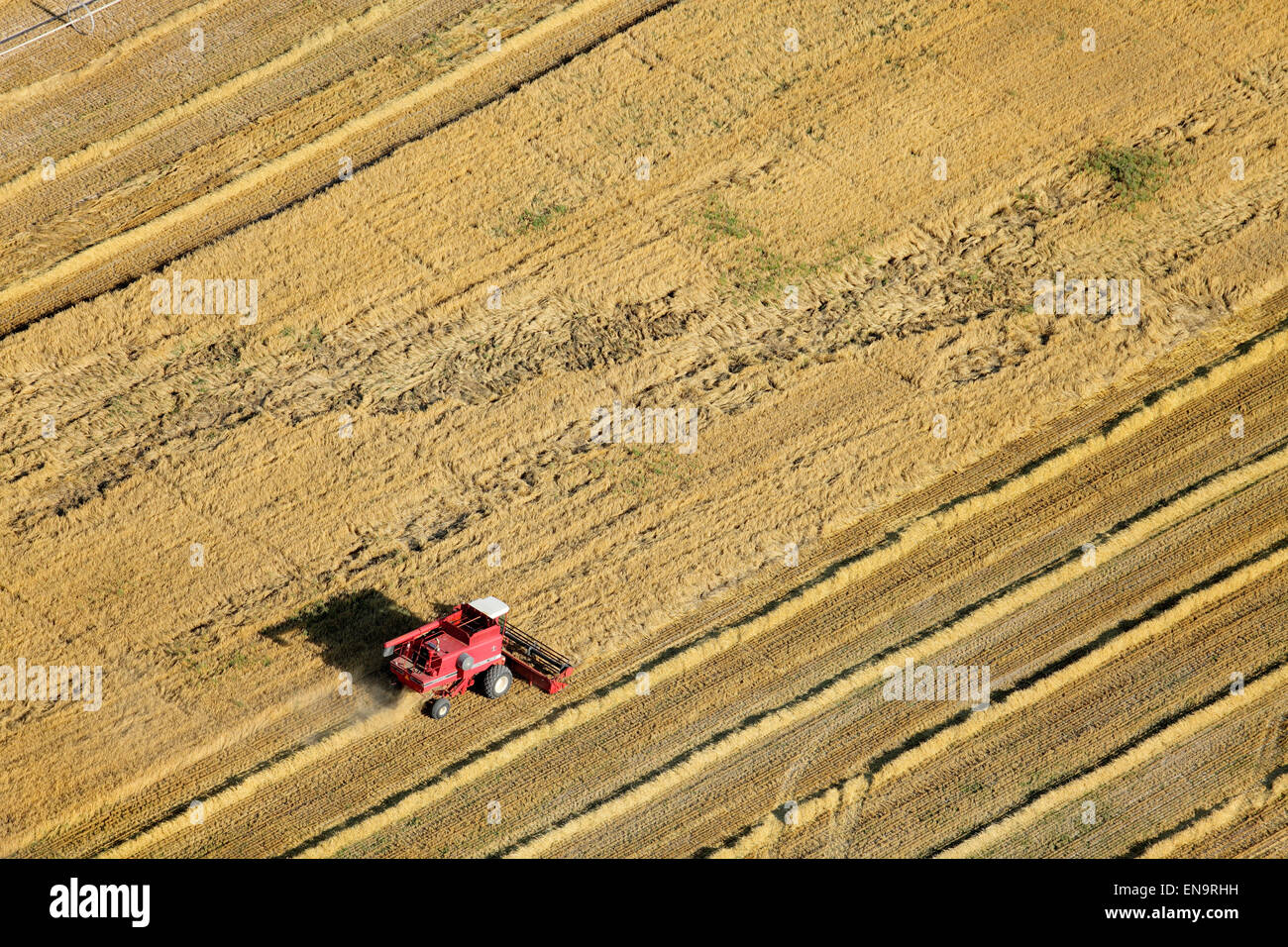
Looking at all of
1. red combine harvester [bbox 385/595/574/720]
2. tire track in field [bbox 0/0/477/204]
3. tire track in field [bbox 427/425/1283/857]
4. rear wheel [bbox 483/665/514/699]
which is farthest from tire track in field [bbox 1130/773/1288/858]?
tire track in field [bbox 0/0/477/204]

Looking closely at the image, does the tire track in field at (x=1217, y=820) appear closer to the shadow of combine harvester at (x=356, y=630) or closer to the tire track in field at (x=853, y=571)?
the tire track in field at (x=853, y=571)

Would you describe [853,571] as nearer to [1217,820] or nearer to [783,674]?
[783,674]

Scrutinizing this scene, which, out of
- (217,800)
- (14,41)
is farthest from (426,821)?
(14,41)

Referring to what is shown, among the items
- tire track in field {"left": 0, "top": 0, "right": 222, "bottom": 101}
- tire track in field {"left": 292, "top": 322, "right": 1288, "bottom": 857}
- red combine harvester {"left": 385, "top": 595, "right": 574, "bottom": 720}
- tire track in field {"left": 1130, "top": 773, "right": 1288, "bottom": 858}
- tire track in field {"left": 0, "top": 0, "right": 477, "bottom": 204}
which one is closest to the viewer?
tire track in field {"left": 1130, "top": 773, "right": 1288, "bottom": 858}

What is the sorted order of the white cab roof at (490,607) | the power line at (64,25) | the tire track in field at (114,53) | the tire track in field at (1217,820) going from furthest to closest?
the power line at (64,25) → the tire track in field at (114,53) → the white cab roof at (490,607) → the tire track in field at (1217,820)

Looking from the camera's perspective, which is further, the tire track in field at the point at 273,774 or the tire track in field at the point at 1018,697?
the tire track in field at the point at 1018,697

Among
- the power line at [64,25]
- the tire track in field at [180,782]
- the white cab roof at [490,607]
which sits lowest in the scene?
the tire track in field at [180,782]

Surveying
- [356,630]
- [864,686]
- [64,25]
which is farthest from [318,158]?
[864,686]

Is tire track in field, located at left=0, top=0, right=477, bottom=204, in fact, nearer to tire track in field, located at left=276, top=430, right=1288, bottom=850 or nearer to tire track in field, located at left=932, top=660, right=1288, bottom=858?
tire track in field, located at left=276, top=430, right=1288, bottom=850

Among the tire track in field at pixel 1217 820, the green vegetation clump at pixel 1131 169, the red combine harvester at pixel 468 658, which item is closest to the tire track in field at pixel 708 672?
the red combine harvester at pixel 468 658
